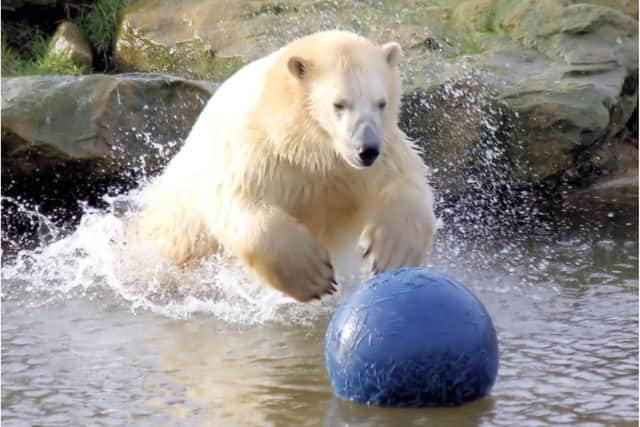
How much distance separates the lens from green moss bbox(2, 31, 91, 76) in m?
9.05

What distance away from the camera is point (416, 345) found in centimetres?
397

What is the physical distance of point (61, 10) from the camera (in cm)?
991

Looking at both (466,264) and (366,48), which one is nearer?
(366,48)

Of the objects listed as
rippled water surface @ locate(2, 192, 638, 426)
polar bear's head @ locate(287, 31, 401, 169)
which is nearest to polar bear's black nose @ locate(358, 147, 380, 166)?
polar bear's head @ locate(287, 31, 401, 169)

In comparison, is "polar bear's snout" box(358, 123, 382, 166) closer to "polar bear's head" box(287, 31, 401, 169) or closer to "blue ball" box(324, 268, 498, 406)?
"polar bear's head" box(287, 31, 401, 169)

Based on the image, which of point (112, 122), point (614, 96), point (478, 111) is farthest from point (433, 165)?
point (112, 122)

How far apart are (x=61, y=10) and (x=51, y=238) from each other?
3133 millimetres

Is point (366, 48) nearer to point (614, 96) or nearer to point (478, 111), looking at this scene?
point (478, 111)

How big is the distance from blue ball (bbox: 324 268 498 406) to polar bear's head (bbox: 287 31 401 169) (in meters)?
0.75

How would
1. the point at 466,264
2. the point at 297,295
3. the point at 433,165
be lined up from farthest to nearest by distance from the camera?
the point at 433,165, the point at 466,264, the point at 297,295

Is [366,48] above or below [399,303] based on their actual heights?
above

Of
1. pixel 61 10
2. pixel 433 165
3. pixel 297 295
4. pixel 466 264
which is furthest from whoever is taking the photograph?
pixel 61 10

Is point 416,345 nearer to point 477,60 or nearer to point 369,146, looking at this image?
point 369,146

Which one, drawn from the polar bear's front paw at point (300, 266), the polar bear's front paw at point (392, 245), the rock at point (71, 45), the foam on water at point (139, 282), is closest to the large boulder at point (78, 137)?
the foam on water at point (139, 282)
